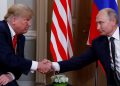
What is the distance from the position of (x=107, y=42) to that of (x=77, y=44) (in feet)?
4.37

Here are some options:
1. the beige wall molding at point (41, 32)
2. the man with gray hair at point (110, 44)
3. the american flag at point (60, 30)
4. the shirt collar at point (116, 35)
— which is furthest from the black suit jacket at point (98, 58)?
the beige wall molding at point (41, 32)

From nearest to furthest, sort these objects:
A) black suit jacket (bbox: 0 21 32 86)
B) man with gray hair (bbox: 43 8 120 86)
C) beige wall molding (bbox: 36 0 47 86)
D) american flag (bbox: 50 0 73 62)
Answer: black suit jacket (bbox: 0 21 32 86), man with gray hair (bbox: 43 8 120 86), american flag (bbox: 50 0 73 62), beige wall molding (bbox: 36 0 47 86)

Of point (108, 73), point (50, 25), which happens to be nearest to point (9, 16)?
point (108, 73)

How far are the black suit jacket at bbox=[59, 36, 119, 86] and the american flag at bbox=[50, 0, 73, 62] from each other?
61 centimetres

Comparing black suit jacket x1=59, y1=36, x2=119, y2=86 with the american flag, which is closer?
black suit jacket x1=59, y1=36, x2=119, y2=86

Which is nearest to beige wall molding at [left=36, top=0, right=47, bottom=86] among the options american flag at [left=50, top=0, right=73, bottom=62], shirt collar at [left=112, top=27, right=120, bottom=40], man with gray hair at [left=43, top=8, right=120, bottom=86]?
american flag at [left=50, top=0, right=73, bottom=62]

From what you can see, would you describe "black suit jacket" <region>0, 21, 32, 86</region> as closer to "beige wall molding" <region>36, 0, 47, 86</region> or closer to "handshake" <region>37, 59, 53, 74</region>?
"handshake" <region>37, 59, 53, 74</region>

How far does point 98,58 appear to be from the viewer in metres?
3.47

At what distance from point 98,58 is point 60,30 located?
0.87 metres

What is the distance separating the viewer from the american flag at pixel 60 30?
165 inches

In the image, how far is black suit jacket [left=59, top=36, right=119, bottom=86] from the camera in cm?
331

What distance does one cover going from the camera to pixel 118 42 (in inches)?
130

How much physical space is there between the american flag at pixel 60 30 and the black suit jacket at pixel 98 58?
61 cm

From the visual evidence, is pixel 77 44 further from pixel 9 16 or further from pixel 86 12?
pixel 9 16
